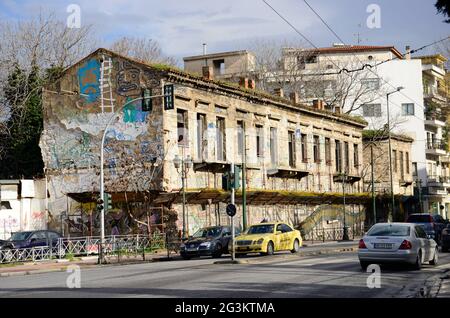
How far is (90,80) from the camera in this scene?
41250 mm


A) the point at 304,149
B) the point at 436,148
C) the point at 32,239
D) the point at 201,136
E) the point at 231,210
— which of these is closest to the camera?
the point at 231,210

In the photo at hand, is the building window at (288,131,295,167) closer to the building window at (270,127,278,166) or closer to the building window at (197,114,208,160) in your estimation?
the building window at (270,127,278,166)

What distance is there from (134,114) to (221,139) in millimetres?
6457

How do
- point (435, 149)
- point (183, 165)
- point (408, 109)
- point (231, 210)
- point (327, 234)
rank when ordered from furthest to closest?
point (435, 149)
point (408, 109)
point (327, 234)
point (183, 165)
point (231, 210)

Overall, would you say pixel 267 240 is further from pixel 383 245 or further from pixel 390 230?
pixel 383 245

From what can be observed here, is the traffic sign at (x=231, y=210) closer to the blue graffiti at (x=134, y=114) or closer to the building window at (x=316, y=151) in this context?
the blue graffiti at (x=134, y=114)

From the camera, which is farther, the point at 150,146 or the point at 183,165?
the point at 150,146

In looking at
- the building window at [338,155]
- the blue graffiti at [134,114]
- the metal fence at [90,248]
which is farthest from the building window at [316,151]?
the metal fence at [90,248]

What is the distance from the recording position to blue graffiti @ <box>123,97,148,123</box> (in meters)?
39.3

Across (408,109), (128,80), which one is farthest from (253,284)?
(408,109)

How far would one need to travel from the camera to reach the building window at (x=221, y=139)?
43497 millimetres

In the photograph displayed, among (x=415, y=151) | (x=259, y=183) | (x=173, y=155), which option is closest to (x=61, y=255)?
(x=173, y=155)

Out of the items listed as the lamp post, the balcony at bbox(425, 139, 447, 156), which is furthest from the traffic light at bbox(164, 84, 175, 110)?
the balcony at bbox(425, 139, 447, 156)

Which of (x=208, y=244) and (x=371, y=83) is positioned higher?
(x=371, y=83)
